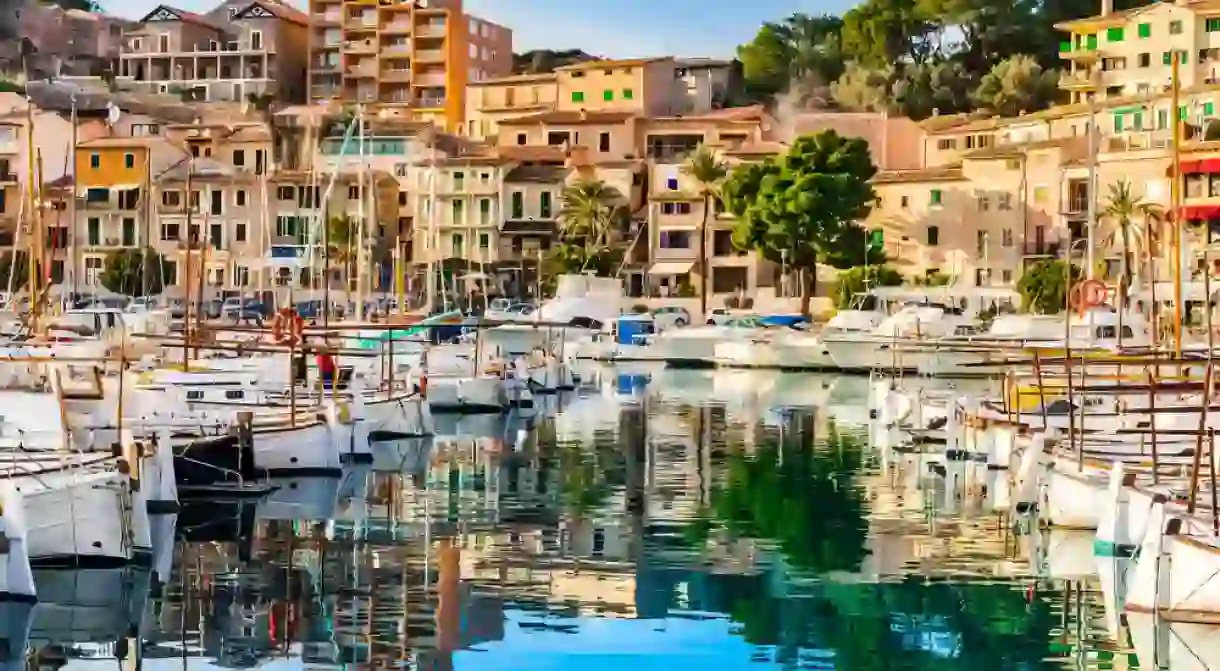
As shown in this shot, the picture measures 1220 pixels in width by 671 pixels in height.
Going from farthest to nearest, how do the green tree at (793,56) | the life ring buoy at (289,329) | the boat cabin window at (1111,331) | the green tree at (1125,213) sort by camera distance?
the green tree at (793,56) < the green tree at (1125,213) < the boat cabin window at (1111,331) < the life ring buoy at (289,329)

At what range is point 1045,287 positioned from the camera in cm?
7850

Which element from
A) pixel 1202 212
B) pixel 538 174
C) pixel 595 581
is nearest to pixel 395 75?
pixel 538 174

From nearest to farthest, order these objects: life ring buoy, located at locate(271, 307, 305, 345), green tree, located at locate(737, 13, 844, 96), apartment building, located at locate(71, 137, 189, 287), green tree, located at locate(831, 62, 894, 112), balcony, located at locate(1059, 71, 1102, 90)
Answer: life ring buoy, located at locate(271, 307, 305, 345)
balcony, located at locate(1059, 71, 1102, 90)
apartment building, located at locate(71, 137, 189, 287)
green tree, located at locate(831, 62, 894, 112)
green tree, located at locate(737, 13, 844, 96)

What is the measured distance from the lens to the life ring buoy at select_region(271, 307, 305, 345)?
39391 mm

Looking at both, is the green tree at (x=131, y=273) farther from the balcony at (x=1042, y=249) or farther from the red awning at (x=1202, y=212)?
the red awning at (x=1202, y=212)

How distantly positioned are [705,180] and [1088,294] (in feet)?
124

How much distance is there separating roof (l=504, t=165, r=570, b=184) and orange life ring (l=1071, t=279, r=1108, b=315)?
36.2 meters

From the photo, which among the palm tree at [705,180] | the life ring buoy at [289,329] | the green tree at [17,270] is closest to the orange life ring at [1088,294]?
the life ring buoy at [289,329]

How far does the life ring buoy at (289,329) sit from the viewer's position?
129 ft

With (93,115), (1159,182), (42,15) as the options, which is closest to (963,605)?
(1159,182)

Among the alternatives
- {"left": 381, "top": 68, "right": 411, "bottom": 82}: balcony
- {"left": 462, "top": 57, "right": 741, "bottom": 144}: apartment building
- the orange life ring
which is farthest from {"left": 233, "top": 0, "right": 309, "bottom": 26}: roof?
the orange life ring

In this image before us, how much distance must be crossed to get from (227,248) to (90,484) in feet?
263

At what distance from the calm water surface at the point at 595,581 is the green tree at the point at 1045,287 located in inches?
1534

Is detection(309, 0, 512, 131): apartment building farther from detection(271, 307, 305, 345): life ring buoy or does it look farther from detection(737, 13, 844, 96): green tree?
detection(271, 307, 305, 345): life ring buoy
